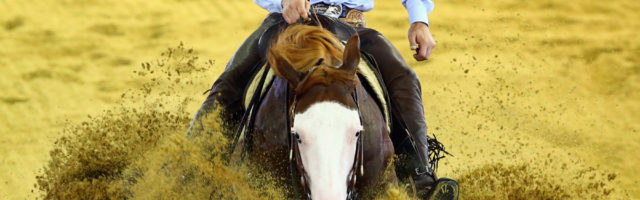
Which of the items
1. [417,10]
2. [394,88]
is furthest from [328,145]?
[417,10]

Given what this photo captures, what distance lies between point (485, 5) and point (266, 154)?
7021mm

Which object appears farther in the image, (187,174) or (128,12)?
(128,12)

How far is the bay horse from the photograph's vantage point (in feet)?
5.98

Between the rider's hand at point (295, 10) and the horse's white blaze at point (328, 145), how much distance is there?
63cm

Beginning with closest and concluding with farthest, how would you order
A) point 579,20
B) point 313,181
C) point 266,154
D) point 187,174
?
point 313,181
point 266,154
point 187,174
point 579,20

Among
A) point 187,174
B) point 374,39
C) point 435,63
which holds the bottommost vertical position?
point 435,63

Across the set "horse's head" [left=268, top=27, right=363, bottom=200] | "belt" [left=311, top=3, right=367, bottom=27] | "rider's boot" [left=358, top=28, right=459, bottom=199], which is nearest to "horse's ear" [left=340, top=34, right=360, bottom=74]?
"horse's head" [left=268, top=27, right=363, bottom=200]

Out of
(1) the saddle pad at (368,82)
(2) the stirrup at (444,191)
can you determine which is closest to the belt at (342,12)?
(1) the saddle pad at (368,82)

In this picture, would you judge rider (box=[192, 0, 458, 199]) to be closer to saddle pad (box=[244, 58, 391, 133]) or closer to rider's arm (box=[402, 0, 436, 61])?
rider's arm (box=[402, 0, 436, 61])

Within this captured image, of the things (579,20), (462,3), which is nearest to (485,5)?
(462,3)

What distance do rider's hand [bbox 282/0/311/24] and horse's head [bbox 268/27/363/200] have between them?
15.5 inches

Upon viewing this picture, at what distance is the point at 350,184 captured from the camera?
75.3 inches

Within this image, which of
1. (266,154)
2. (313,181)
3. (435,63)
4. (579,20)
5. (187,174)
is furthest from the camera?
(579,20)

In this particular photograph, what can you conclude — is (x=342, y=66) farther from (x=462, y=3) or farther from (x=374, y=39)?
(x=462, y=3)
